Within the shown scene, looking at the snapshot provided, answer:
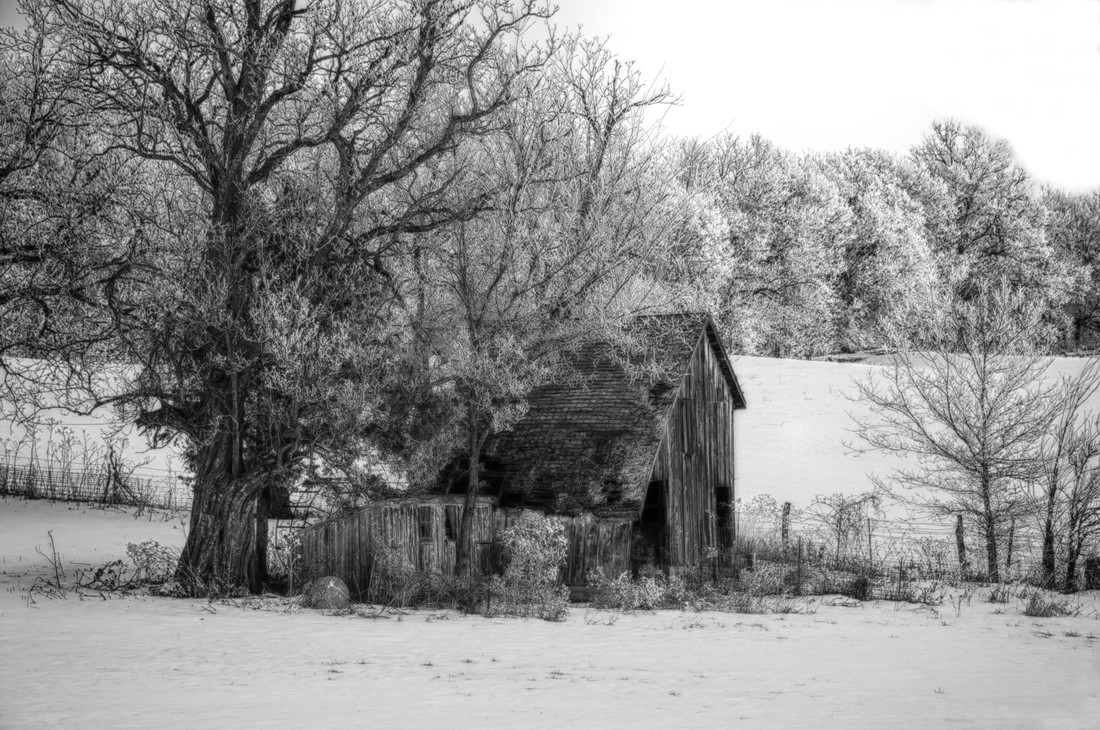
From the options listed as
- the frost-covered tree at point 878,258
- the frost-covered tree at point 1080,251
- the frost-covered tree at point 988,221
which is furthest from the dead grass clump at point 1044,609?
the frost-covered tree at point 1080,251

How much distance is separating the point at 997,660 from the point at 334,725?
9287 millimetres

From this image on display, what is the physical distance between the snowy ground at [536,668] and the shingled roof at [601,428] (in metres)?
3.01

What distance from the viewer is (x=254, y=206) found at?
55.0 feet

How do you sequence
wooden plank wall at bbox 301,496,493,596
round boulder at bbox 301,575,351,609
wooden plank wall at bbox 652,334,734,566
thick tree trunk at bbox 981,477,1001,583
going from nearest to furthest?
round boulder at bbox 301,575,351,609 → wooden plank wall at bbox 301,496,493,596 → wooden plank wall at bbox 652,334,734,566 → thick tree trunk at bbox 981,477,1001,583

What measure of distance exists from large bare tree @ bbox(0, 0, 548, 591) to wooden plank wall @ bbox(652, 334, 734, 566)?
702 centimetres

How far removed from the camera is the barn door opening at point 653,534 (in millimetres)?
21156

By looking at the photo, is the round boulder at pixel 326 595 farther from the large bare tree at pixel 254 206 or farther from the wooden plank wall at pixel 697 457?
the wooden plank wall at pixel 697 457

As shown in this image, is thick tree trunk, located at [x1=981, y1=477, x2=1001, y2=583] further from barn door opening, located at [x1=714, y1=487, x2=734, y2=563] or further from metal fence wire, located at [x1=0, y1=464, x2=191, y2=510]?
metal fence wire, located at [x1=0, y1=464, x2=191, y2=510]

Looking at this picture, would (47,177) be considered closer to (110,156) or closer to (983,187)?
(110,156)

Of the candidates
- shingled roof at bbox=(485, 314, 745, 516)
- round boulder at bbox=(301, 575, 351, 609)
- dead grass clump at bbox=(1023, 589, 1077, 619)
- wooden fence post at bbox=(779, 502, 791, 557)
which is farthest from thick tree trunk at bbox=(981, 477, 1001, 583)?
round boulder at bbox=(301, 575, 351, 609)

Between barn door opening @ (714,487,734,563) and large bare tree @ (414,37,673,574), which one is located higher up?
large bare tree @ (414,37,673,574)

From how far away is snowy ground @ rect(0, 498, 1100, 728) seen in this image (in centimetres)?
938

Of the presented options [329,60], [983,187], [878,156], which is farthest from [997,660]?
[878,156]

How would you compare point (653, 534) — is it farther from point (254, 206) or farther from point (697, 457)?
point (254, 206)
